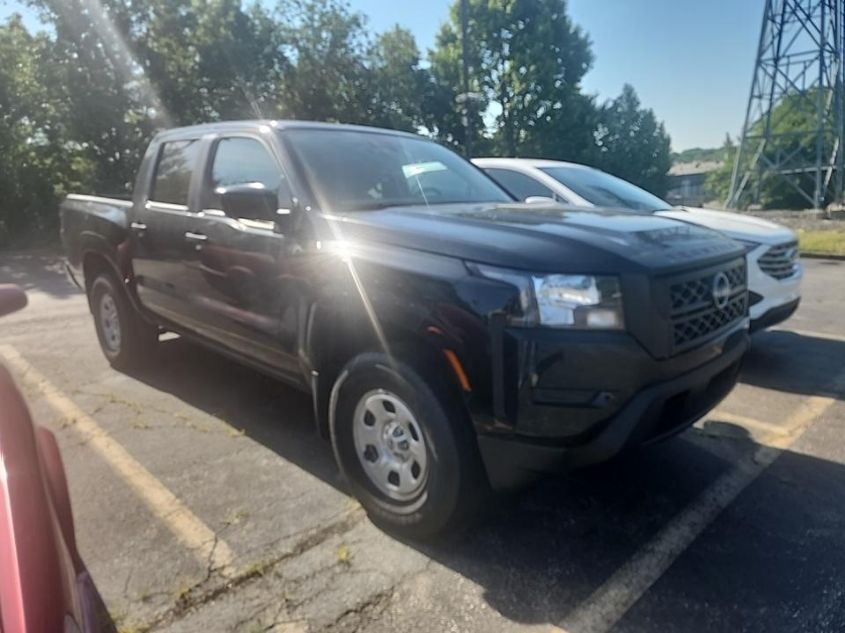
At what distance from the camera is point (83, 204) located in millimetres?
5539

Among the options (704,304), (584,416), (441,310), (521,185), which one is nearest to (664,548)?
(584,416)

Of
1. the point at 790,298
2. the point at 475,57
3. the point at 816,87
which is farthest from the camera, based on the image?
the point at 475,57

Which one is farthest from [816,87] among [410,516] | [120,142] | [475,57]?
[410,516]

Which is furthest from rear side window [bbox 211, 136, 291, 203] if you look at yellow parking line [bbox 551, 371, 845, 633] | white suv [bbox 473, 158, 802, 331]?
yellow parking line [bbox 551, 371, 845, 633]

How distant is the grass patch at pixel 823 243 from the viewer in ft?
38.8

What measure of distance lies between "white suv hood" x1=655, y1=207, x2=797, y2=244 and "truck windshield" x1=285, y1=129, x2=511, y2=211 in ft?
6.30

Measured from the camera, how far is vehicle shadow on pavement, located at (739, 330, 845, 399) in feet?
15.7

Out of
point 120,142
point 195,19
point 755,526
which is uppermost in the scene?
point 195,19

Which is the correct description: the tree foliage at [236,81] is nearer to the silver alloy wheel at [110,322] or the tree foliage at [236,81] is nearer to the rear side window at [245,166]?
the silver alloy wheel at [110,322]

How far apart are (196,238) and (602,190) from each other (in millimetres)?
4197

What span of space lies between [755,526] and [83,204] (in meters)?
5.66

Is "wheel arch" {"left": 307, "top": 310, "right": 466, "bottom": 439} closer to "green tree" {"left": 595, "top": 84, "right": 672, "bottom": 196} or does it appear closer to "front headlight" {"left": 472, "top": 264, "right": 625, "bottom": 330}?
"front headlight" {"left": 472, "top": 264, "right": 625, "bottom": 330}

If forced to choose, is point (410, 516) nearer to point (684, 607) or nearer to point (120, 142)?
point (684, 607)

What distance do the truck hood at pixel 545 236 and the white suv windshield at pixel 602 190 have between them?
2.92 metres
